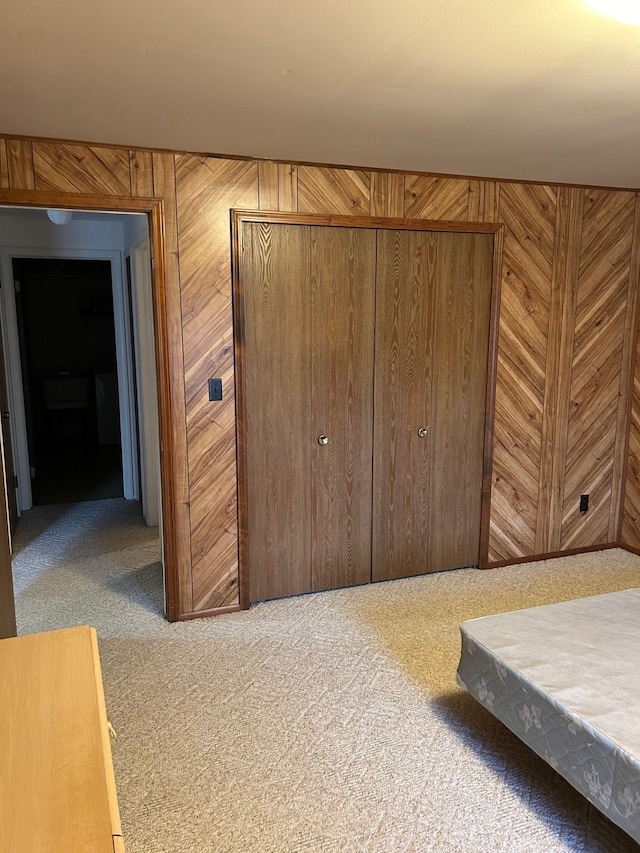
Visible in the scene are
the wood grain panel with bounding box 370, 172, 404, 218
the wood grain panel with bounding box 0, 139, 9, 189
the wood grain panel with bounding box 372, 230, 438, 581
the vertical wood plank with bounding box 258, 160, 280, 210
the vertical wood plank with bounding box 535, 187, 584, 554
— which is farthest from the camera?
the vertical wood plank with bounding box 535, 187, 584, 554

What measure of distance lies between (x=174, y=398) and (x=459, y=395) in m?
1.67

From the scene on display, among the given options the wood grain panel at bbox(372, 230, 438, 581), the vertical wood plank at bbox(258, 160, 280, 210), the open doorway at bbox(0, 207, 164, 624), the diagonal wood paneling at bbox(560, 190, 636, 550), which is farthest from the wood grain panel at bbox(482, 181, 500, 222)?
the open doorway at bbox(0, 207, 164, 624)

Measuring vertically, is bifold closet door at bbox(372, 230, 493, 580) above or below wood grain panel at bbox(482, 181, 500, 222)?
below

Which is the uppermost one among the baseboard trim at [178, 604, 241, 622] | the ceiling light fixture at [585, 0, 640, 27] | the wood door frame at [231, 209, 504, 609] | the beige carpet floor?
the ceiling light fixture at [585, 0, 640, 27]

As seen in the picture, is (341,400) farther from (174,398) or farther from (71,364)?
(71,364)

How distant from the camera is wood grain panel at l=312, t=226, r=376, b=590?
3.35m

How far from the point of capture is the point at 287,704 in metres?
2.56

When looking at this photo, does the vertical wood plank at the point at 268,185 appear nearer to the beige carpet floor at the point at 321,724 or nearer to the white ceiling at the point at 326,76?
the white ceiling at the point at 326,76

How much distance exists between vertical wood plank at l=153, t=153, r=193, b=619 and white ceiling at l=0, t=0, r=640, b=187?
0.20 meters

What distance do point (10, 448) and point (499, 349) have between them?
372 cm

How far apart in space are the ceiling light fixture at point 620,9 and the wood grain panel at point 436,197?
A: 73.0 inches

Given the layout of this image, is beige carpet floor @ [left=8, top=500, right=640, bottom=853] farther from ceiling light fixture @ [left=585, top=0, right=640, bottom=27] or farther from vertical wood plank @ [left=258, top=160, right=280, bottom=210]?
ceiling light fixture @ [left=585, top=0, right=640, bottom=27]

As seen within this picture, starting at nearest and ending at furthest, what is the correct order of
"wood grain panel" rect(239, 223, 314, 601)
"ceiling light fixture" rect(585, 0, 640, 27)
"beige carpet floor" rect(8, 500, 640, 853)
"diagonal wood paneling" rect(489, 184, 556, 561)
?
1. "ceiling light fixture" rect(585, 0, 640, 27)
2. "beige carpet floor" rect(8, 500, 640, 853)
3. "wood grain panel" rect(239, 223, 314, 601)
4. "diagonal wood paneling" rect(489, 184, 556, 561)

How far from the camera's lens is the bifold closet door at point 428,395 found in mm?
3508
